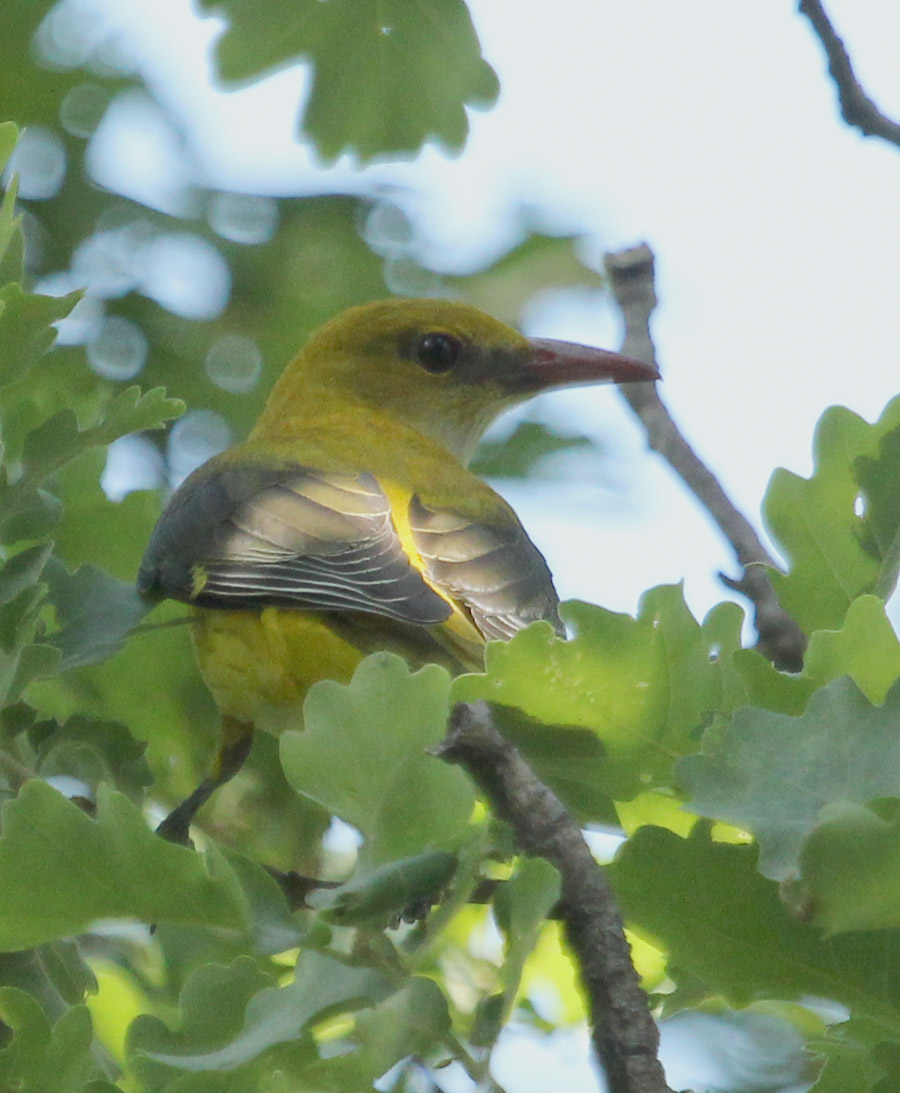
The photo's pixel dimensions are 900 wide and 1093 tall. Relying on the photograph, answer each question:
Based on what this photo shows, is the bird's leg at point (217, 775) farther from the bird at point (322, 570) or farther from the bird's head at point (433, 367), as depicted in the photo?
the bird's head at point (433, 367)

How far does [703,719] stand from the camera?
1.90 m

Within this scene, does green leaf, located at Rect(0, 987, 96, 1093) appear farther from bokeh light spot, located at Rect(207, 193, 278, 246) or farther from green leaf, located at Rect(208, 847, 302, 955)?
bokeh light spot, located at Rect(207, 193, 278, 246)

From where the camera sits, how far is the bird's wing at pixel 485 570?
3412mm

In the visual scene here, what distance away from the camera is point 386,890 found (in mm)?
1530

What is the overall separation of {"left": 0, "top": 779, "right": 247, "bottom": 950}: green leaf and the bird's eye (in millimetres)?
3679

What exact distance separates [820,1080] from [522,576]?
210cm

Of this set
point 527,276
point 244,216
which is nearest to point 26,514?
point 244,216

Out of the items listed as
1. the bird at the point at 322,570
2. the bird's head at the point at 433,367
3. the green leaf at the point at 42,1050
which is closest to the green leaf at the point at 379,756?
the green leaf at the point at 42,1050

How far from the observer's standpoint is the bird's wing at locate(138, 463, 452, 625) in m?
3.28

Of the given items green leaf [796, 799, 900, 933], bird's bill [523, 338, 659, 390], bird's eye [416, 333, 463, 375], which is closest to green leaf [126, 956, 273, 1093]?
green leaf [796, 799, 900, 933]

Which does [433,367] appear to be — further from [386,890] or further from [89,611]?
[386,890]

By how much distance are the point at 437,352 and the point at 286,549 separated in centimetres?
186

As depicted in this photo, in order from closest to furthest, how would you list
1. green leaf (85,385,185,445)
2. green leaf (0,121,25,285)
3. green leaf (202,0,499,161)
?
green leaf (0,121,25,285) < green leaf (85,385,185,445) < green leaf (202,0,499,161)

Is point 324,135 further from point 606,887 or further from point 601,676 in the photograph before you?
point 606,887
